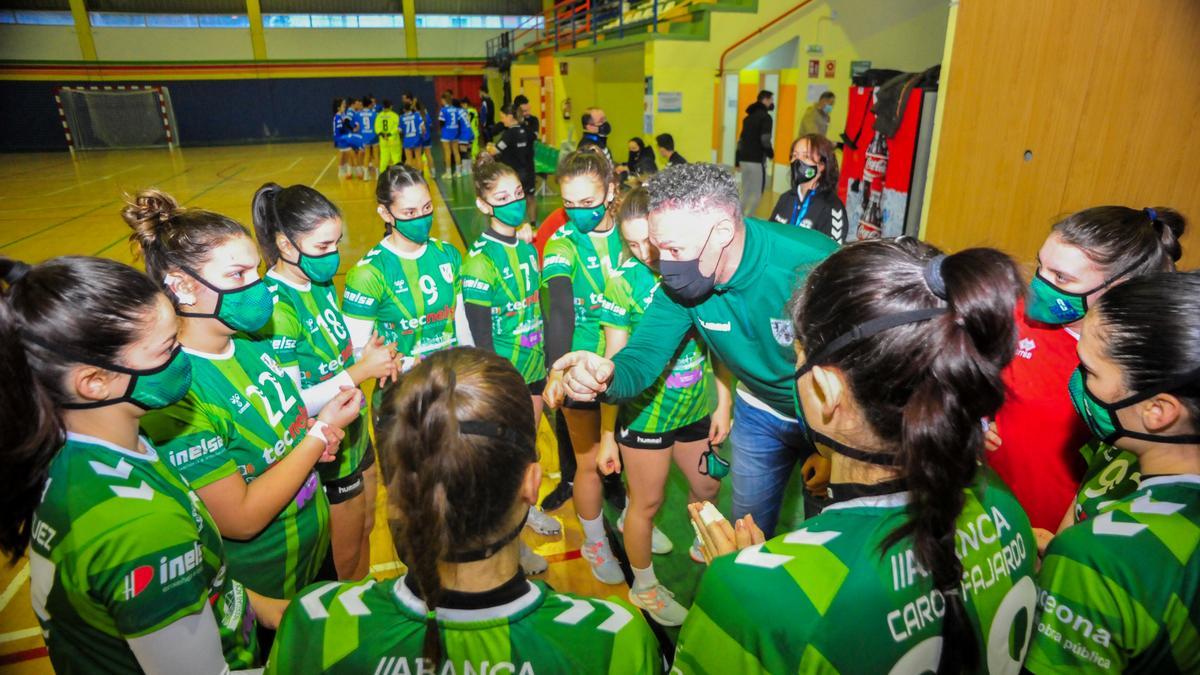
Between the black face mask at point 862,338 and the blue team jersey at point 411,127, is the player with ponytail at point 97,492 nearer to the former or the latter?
the black face mask at point 862,338

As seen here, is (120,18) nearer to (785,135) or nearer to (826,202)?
(785,135)

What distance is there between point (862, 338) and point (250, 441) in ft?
5.90

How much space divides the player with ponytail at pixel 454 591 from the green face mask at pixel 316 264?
5.83 ft

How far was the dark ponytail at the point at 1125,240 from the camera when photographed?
2.08m

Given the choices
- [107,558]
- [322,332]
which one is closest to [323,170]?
[322,332]

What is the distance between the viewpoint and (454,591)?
1165 millimetres

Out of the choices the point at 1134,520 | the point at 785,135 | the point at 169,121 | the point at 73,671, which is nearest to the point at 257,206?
the point at 73,671

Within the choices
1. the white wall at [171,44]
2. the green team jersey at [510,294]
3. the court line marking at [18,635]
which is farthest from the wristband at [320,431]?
the white wall at [171,44]

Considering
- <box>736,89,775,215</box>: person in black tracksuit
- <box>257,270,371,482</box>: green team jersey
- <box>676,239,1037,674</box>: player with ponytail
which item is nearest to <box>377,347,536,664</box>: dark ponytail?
<box>676,239,1037,674</box>: player with ponytail

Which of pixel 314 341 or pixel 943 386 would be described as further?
pixel 314 341

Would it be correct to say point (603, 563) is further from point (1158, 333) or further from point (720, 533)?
point (1158, 333)

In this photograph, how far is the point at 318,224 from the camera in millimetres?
2775

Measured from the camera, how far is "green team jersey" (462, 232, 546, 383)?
3418 millimetres

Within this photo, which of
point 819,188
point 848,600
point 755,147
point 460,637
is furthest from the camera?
point 755,147
